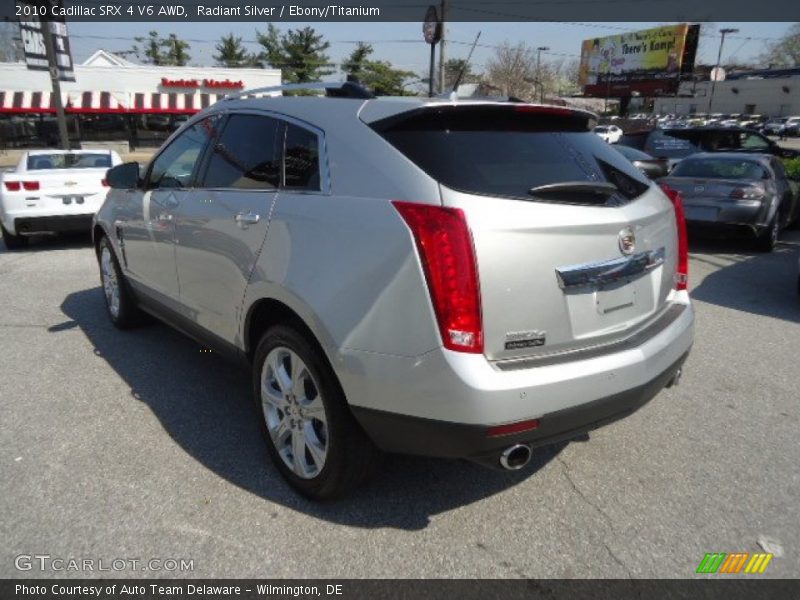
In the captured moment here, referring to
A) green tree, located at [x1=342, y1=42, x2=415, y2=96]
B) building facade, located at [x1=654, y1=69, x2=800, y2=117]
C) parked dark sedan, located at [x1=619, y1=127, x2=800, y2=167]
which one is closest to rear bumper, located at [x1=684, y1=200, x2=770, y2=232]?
parked dark sedan, located at [x1=619, y1=127, x2=800, y2=167]

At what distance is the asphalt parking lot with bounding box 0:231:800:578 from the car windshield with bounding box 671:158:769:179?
523 cm

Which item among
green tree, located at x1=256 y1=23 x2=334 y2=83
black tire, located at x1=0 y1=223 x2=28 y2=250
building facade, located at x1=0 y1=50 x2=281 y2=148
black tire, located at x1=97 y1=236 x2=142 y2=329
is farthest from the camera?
green tree, located at x1=256 y1=23 x2=334 y2=83

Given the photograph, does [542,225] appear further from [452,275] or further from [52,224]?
[52,224]

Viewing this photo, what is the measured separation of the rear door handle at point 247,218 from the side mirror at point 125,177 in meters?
1.77

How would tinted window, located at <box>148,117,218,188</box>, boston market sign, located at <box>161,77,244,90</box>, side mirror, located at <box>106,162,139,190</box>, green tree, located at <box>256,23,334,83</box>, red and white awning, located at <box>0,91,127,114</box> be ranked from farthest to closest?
green tree, located at <box>256,23,334,83</box>
boston market sign, located at <box>161,77,244,90</box>
red and white awning, located at <box>0,91,127,114</box>
side mirror, located at <box>106,162,139,190</box>
tinted window, located at <box>148,117,218,188</box>

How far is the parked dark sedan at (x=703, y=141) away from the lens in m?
13.3

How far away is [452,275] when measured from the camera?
2061 mm

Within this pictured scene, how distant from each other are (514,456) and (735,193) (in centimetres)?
757

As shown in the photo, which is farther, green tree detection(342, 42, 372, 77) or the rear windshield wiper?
green tree detection(342, 42, 372, 77)

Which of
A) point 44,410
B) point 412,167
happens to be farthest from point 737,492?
point 44,410

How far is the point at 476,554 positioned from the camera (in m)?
2.40

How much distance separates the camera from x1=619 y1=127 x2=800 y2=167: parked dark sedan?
13.3m

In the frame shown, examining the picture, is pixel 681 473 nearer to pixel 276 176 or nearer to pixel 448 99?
pixel 448 99

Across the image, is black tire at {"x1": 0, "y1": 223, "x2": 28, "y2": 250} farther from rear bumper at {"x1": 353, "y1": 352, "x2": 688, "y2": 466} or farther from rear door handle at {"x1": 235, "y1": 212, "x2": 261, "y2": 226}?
rear bumper at {"x1": 353, "y1": 352, "x2": 688, "y2": 466}
